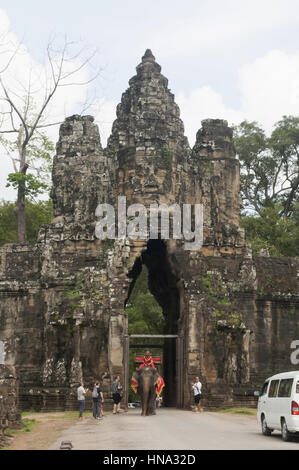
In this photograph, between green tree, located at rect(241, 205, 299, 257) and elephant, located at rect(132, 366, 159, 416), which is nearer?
elephant, located at rect(132, 366, 159, 416)

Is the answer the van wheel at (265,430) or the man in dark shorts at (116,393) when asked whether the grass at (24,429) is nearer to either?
the man in dark shorts at (116,393)

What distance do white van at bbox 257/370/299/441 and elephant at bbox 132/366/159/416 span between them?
605cm

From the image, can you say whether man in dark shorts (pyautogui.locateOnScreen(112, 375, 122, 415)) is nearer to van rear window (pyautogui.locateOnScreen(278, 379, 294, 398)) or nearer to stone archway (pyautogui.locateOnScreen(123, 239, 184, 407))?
stone archway (pyautogui.locateOnScreen(123, 239, 184, 407))

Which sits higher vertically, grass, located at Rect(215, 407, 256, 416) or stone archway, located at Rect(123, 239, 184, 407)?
stone archway, located at Rect(123, 239, 184, 407)

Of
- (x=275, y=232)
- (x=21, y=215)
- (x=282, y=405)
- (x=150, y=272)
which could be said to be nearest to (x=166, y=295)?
(x=150, y=272)

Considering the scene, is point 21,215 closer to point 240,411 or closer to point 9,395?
point 240,411

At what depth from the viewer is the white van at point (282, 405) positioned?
47.3ft

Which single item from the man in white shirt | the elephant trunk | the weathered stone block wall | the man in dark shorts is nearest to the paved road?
the elephant trunk

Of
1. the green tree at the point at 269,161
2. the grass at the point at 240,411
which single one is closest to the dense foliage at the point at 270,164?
the green tree at the point at 269,161

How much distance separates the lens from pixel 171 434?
15.3 meters

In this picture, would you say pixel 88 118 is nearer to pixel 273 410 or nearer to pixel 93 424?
pixel 93 424

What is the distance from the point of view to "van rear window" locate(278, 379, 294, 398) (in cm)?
1510

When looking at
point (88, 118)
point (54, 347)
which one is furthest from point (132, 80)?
point (54, 347)
